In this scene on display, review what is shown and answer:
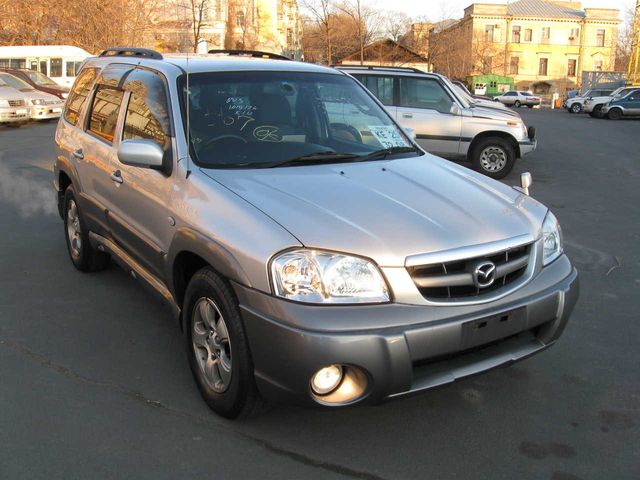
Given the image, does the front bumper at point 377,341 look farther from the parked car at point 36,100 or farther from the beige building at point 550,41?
the beige building at point 550,41

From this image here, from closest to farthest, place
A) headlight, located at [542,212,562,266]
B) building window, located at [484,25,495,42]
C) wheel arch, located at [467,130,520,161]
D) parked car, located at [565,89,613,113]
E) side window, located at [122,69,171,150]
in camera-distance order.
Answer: headlight, located at [542,212,562,266] → side window, located at [122,69,171,150] → wheel arch, located at [467,130,520,161] → parked car, located at [565,89,613,113] → building window, located at [484,25,495,42]

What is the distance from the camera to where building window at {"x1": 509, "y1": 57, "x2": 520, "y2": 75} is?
82812mm

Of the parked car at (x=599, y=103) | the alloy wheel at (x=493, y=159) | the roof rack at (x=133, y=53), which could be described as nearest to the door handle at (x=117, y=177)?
the roof rack at (x=133, y=53)

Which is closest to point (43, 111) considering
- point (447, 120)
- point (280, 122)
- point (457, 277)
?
point (447, 120)

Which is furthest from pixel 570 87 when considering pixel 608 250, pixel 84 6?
pixel 608 250

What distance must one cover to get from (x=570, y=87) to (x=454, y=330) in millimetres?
89400

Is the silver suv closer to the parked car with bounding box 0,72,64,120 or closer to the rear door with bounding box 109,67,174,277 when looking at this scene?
the rear door with bounding box 109,67,174,277

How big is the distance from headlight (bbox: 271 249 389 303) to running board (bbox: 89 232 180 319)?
1118 mm

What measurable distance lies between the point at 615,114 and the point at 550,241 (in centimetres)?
3175

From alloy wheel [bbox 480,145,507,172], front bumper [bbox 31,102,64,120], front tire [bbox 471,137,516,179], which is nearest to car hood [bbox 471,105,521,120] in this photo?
front tire [bbox 471,137,516,179]

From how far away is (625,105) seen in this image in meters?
31.1

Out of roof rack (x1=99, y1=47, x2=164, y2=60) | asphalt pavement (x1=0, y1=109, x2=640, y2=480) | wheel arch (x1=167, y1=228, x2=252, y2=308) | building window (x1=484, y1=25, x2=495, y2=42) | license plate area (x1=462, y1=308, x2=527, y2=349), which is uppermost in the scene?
building window (x1=484, y1=25, x2=495, y2=42)

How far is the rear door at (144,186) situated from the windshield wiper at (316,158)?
60cm

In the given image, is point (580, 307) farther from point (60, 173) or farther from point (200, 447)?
point (60, 173)
